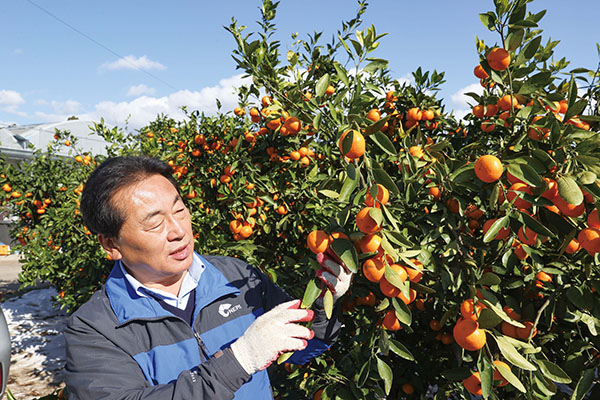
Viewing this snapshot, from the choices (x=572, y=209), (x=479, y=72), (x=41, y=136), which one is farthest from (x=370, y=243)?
(x=41, y=136)

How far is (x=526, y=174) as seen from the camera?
100cm

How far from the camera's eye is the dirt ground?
159 inches

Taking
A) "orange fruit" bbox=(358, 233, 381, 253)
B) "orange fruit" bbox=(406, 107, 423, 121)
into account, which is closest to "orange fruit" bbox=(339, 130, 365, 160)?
"orange fruit" bbox=(358, 233, 381, 253)

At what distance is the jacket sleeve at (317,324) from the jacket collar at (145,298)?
15 cm

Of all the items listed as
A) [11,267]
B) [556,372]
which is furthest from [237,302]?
[11,267]

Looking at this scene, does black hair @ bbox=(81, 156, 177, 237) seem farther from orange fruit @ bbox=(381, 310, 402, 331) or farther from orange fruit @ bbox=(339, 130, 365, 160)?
orange fruit @ bbox=(381, 310, 402, 331)

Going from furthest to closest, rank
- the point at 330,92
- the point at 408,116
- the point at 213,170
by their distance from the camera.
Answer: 1. the point at 213,170
2. the point at 408,116
3. the point at 330,92

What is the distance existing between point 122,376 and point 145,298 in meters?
0.28

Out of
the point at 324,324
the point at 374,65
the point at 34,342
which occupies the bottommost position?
the point at 34,342

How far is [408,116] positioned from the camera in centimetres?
250

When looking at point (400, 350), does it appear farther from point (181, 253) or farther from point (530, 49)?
point (530, 49)

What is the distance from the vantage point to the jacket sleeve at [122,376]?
3.62 ft

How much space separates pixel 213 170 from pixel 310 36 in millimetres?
1270

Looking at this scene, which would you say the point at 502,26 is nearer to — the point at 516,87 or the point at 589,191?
the point at 516,87
